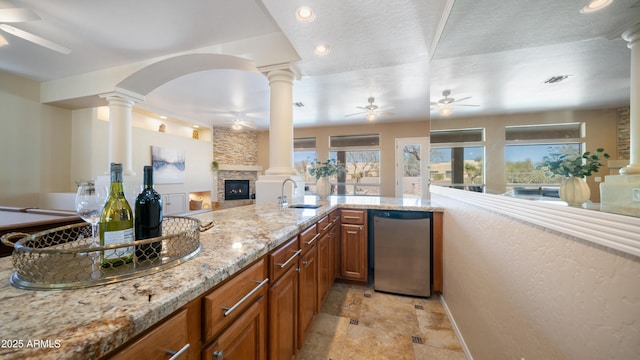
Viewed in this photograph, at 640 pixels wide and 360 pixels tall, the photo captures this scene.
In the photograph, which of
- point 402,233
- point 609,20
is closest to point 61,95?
point 402,233

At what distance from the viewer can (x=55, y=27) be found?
7.97 ft

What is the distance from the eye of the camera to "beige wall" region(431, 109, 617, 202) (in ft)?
1.70

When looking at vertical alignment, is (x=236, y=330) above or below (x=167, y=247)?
below

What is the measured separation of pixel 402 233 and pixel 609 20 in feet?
6.17

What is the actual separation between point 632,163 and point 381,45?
1.98 meters

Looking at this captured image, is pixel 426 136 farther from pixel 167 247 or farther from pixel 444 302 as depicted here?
pixel 167 247

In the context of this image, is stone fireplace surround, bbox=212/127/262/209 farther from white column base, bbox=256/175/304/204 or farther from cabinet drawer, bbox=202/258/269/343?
cabinet drawer, bbox=202/258/269/343

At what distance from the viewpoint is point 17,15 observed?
1887 millimetres

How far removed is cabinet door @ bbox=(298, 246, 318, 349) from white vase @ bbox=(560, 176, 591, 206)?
1.17 meters

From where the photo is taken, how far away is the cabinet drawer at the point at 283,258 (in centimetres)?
100

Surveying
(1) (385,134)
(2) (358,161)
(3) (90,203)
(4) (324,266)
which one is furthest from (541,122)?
(2) (358,161)

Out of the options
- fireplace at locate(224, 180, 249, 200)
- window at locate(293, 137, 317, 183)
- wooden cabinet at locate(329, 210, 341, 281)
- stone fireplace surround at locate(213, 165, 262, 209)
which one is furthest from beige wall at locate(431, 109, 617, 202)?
fireplace at locate(224, 180, 249, 200)

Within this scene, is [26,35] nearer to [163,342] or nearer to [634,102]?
[163,342]

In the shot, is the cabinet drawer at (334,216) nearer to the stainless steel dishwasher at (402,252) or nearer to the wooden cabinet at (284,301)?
the stainless steel dishwasher at (402,252)
